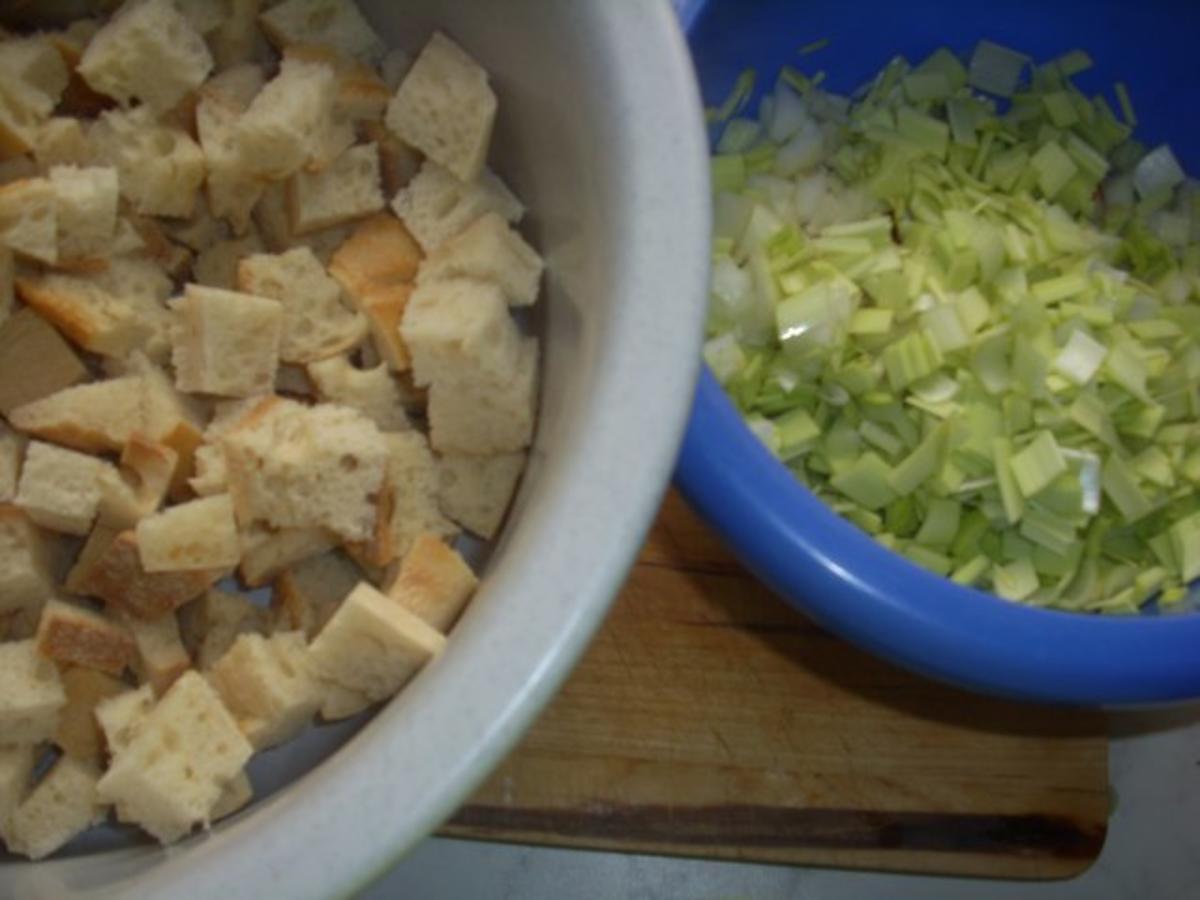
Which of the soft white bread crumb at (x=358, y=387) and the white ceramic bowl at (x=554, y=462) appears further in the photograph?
the soft white bread crumb at (x=358, y=387)

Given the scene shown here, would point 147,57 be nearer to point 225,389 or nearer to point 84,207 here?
point 84,207

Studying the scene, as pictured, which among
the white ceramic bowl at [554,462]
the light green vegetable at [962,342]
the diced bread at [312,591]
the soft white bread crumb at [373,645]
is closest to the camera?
the white ceramic bowl at [554,462]

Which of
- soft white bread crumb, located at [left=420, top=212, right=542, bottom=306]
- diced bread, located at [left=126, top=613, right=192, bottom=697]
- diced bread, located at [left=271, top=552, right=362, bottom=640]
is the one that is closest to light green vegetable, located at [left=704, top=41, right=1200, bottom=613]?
soft white bread crumb, located at [left=420, top=212, right=542, bottom=306]

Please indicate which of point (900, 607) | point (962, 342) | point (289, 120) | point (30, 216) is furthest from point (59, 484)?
point (962, 342)

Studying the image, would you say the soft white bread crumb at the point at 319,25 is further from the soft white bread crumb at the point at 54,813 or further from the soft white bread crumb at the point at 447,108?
the soft white bread crumb at the point at 54,813

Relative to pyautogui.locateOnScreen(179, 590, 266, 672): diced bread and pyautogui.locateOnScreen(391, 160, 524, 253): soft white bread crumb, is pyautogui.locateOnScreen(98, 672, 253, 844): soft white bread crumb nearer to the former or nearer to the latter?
pyautogui.locateOnScreen(179, 590, 266, 672): diced bread

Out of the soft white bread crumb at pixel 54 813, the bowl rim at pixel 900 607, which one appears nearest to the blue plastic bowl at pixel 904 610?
the bowl rim at pixel 900 607
